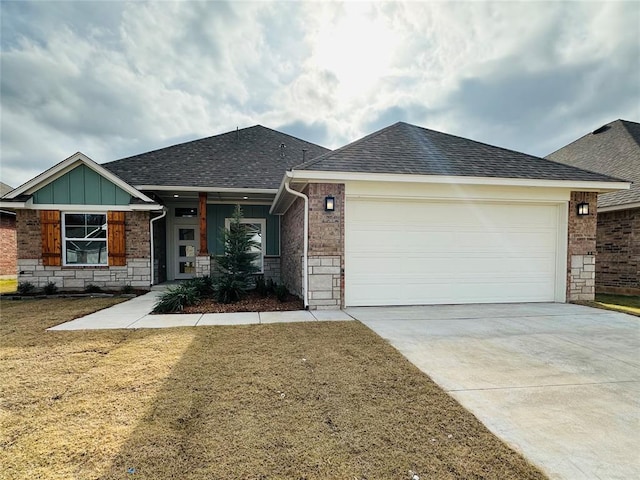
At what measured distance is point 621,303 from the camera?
789 cm

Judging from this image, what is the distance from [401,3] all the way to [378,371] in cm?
840

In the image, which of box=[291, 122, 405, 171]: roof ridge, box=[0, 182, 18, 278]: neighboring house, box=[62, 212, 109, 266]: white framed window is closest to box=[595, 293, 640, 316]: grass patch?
box=[291, 122, 405, 171]: roof ridge

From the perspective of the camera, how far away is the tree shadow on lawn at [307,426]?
1.93m

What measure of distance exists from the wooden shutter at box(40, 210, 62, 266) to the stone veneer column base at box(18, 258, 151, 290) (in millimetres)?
229

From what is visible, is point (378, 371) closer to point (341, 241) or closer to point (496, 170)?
point (341, 241)

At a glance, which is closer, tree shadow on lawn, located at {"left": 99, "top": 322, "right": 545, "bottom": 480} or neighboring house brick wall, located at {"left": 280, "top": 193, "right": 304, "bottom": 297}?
tree shadow on lawn, located at {"left": 99, "top": 322, "right": 545, "bottom": 480}

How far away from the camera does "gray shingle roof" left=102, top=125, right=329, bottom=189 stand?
407 inches

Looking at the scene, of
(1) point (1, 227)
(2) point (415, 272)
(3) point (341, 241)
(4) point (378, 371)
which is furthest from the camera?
(1) point (1, 227)

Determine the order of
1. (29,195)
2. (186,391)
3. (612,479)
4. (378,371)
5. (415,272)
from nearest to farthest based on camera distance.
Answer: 1. (612,479)
2. (186,391)
3. (378,371)
4. (415,272)
5. (29,195)

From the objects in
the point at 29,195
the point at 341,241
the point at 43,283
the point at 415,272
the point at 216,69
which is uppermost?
the point at 216,69

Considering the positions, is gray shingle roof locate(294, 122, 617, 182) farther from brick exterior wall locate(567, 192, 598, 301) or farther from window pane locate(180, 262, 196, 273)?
window pane locate(180, 262, 196, 273)

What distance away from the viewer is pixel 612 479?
1.86 m

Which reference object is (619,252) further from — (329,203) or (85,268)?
(85,268)

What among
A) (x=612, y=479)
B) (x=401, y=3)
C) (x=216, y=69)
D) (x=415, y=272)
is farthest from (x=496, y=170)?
(x=216, y=69)
